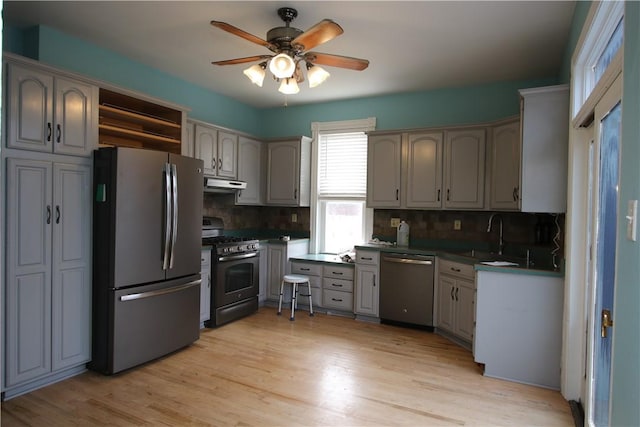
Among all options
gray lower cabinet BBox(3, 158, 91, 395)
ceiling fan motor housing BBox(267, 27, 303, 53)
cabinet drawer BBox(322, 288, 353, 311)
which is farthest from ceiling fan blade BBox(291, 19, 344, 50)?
cabinet drawer BBox(322, 288, 353, 311)

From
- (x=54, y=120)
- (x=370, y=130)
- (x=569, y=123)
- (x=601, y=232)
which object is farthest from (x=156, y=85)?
(x=601, y=232)

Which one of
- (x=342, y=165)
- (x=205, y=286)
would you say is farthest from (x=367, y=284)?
(x=205, y=286)

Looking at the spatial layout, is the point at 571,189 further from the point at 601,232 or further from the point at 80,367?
the point at 80,367

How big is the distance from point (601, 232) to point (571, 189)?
0.64m

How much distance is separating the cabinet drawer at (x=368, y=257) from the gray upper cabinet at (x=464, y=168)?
0.93 m

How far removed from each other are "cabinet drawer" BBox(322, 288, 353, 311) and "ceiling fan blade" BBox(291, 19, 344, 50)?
9.47 feet

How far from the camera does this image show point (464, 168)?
4293mm

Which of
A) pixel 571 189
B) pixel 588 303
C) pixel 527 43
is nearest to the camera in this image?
pixel 588 303

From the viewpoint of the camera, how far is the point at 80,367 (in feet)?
10.3

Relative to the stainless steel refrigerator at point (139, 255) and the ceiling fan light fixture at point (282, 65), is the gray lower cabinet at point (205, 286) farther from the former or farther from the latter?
the ceiling fan light fixture at point (282, 65)

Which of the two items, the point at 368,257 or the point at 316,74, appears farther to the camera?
the point at 368,257

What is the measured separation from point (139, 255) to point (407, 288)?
2650 mm

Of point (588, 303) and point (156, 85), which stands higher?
point (156, 85)

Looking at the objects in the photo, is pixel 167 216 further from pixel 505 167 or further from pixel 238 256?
pixel 505 167
